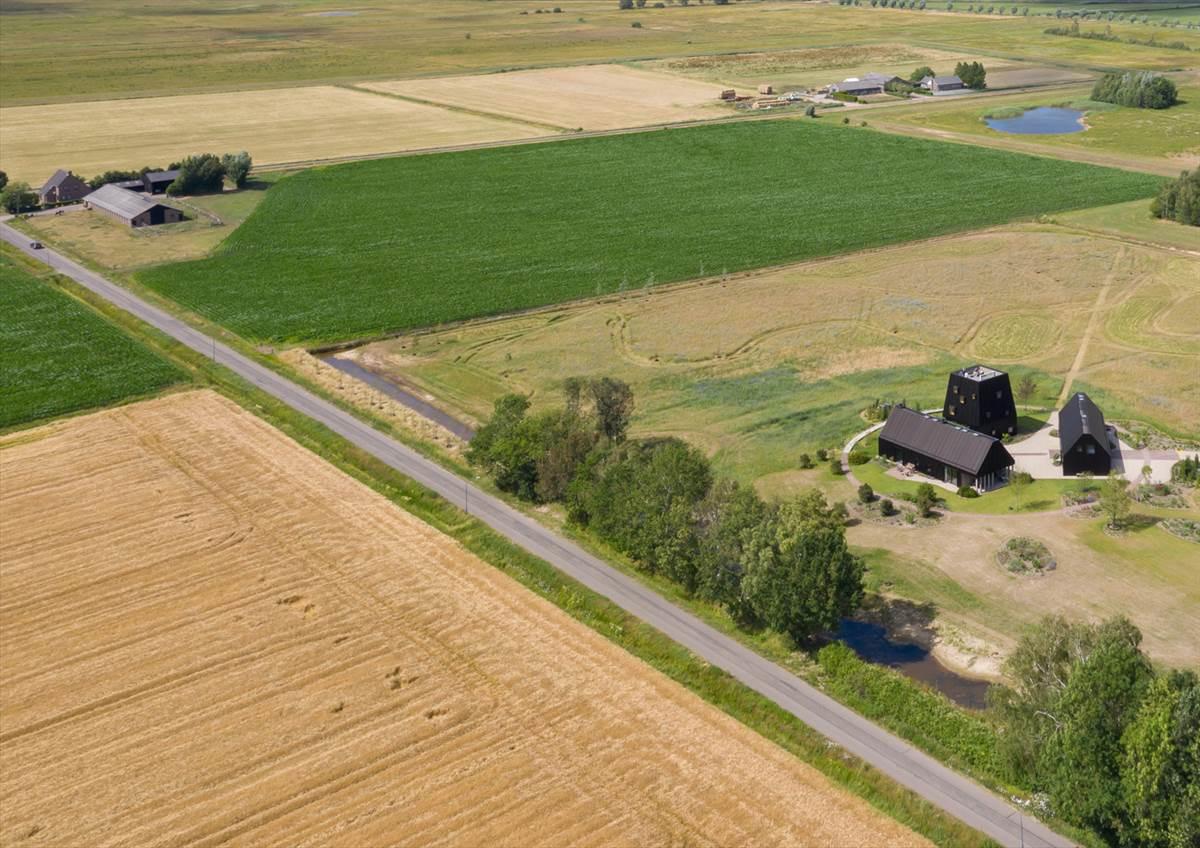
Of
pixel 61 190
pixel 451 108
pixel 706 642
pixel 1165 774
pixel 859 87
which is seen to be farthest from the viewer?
pixel 859 87

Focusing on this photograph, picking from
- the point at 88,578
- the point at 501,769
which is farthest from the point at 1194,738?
the point at 88,578

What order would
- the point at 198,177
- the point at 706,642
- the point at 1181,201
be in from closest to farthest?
the point at 706,642 < the point at 1181,201 < the point at 198,177

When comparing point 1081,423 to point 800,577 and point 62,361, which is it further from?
point 62,361

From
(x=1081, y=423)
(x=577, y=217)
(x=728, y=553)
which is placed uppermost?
(x=577, y=217)

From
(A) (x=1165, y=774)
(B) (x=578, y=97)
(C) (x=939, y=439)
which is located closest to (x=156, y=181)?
(B) (x=578, y=97)

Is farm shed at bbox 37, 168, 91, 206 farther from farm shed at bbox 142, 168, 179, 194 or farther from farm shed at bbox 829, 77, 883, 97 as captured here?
farm shed at bbox 829, 77, 883, 97

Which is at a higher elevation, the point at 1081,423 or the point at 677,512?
the point at 1081,423

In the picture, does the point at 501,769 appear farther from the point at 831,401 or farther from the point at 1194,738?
the point at 831,401
